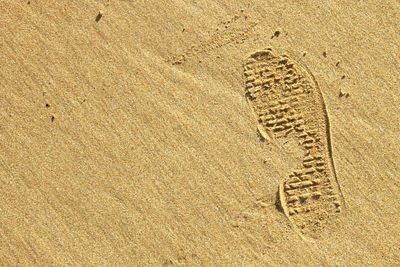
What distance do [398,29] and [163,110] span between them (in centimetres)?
113

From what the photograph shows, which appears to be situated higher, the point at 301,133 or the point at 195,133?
the point at 301,133

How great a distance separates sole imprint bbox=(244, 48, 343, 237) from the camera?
273 centimetres

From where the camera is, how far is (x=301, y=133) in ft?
8.98

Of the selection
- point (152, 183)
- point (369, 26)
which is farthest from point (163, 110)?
point (369, 26)

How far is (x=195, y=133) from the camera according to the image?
2.77 meters

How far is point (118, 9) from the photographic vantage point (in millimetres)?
2795

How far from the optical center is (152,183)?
2766 mm

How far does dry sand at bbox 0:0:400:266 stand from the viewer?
8.95 feet

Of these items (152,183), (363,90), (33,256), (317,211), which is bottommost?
(33,256)

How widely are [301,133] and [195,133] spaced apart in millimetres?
480

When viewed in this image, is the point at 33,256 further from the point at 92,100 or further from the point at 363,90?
the point at 363,90

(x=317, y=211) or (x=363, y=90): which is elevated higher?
(x=363, y=90)

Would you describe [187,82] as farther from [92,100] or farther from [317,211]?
[317,211]

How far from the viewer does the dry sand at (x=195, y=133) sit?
2.73 meters
